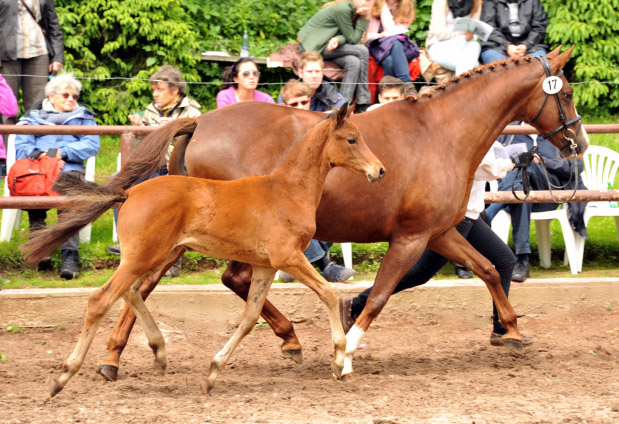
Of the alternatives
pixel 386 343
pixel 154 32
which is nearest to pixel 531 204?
pixel 386 343

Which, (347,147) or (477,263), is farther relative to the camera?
(477,263)

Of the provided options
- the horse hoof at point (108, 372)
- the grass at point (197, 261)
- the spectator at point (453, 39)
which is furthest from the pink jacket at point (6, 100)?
the spectator at point (453, 39)

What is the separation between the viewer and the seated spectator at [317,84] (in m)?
7.69

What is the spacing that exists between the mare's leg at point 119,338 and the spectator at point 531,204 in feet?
10.8

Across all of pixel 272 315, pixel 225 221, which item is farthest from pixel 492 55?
pixel 225 221

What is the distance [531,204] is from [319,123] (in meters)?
3.26

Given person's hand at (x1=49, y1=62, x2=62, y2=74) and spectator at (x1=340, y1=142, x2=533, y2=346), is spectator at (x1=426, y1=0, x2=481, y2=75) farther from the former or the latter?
person's hand at (x1=49, y1=62, x2=62, y2=74)

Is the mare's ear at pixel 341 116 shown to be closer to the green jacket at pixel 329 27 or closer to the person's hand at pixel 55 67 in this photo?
the green jacket at pixel 329 27

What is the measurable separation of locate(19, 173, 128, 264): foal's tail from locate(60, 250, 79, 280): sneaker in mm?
2179

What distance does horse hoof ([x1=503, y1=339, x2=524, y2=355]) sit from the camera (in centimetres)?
605

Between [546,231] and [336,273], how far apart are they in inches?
85.0

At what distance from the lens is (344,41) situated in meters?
9.14

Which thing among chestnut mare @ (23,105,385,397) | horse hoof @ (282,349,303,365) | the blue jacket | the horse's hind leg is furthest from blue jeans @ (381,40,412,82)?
the horse's hind leg

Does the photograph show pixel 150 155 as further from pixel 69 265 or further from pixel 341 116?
pixel 69 265
